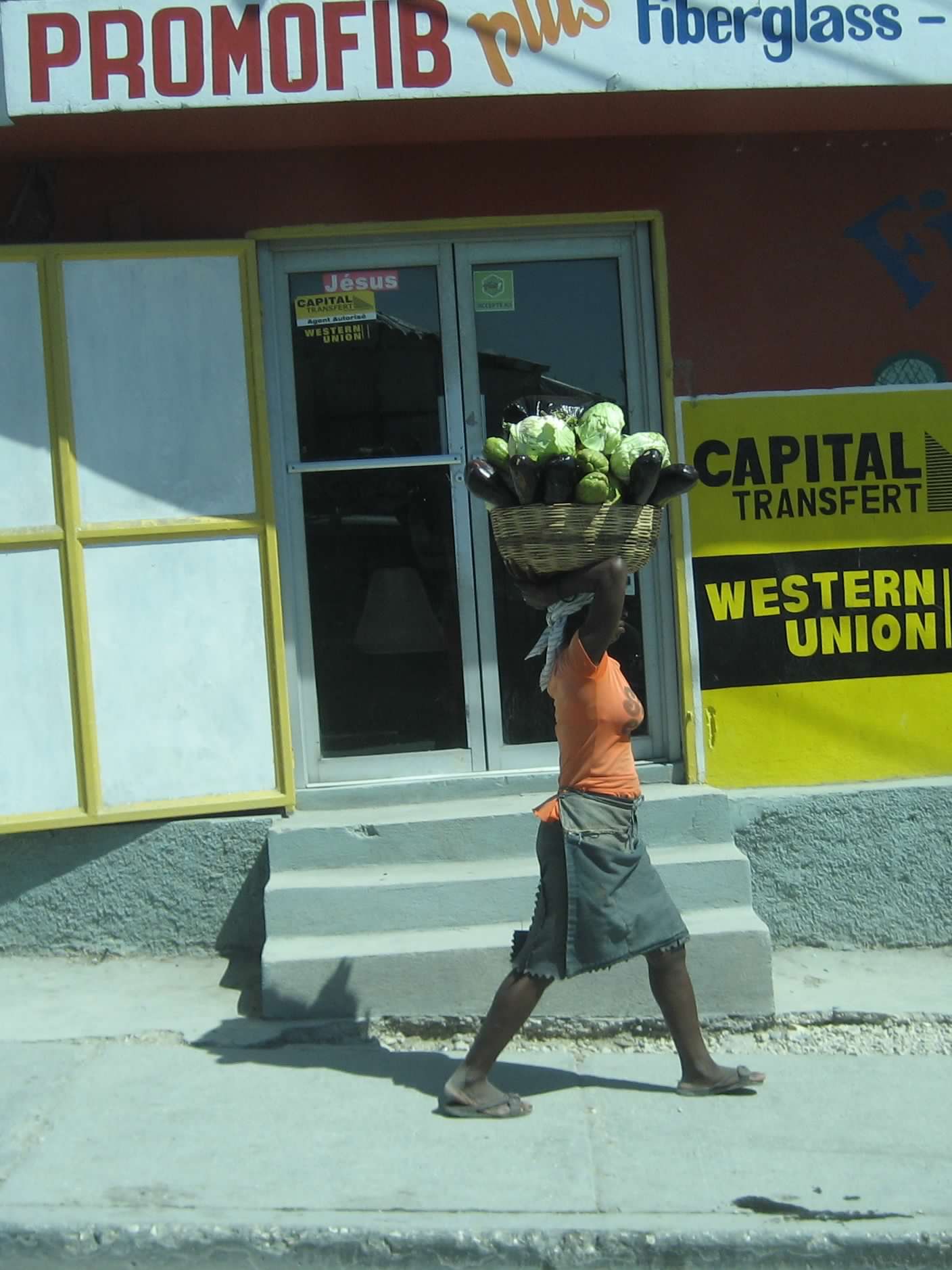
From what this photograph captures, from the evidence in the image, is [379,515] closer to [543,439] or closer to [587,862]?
[543,439]

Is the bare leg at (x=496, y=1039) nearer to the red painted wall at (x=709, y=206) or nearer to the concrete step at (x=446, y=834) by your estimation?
the concrete step at (x=446, y=834)

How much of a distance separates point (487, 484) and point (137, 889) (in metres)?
2.46

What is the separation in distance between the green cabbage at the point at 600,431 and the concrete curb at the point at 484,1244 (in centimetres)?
209

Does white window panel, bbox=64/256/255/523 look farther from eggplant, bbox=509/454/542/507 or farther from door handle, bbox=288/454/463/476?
eggplant, bbox=509/454/542/507

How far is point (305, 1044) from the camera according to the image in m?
4.66

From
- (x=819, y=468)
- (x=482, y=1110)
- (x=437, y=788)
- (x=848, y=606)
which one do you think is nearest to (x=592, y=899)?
(x=482, y=1110)

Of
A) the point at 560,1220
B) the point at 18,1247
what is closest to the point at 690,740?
the point at 560,1220

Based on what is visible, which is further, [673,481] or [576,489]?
[673,481]

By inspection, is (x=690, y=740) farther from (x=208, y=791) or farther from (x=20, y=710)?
(x=20, y=710)

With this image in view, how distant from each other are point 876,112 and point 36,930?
4.60 meters

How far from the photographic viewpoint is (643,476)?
3857 mm

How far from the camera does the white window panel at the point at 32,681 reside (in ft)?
17.0

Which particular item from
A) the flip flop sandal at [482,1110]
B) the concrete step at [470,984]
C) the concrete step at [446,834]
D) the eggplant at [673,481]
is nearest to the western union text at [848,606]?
the concrete step at [446,834]

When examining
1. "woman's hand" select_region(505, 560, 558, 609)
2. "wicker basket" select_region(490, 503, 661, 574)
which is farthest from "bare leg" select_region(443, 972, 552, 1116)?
"wicker basket" select_region(490, 503, 661, 574)
